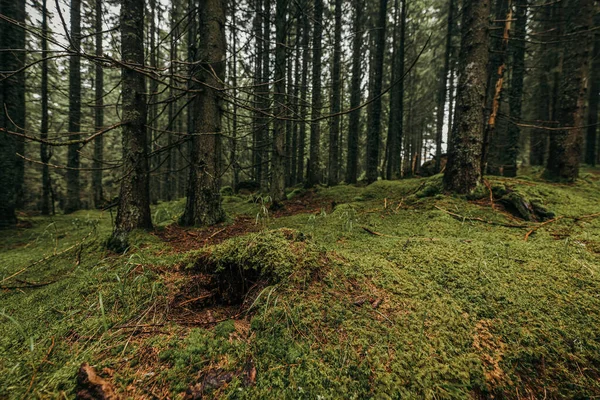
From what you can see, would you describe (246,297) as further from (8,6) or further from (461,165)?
(8,6)

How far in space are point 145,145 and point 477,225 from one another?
5254 millimetres

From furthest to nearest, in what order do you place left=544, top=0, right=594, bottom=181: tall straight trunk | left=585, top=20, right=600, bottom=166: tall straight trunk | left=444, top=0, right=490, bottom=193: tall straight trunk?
left=585, top=20, right=600, bottom=166: tall straight trunk → left=544, top=0, right=594, bottom=181: tall straight trunk → left=444, top=0, right=490, bottom=193: tall straight trunk

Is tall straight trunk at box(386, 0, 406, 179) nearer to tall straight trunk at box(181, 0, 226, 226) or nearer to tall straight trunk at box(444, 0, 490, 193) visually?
tall straight trunk at box(444, 0, 490, 193)

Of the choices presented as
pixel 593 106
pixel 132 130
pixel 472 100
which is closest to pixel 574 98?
pixel 472 100

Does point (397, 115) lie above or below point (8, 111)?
above

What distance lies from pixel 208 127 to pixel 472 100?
16.1ft

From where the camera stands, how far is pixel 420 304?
1.69 metres

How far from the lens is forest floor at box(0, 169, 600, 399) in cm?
122

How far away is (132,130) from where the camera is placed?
3783mm

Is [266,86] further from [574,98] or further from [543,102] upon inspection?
[543,102]

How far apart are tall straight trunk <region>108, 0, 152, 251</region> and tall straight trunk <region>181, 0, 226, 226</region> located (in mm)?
789

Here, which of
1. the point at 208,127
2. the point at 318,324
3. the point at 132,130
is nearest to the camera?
the point at 318,324

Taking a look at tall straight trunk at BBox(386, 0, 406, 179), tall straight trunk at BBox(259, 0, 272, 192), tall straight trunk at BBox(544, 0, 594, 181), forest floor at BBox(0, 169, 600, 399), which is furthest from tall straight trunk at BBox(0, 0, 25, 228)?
tall straight trunk at BBox(386, 0, 406, 179)

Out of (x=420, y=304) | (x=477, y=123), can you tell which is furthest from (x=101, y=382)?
(x=477, y=123)
